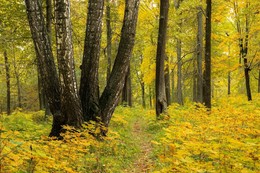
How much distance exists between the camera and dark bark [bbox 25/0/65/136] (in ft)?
21.2

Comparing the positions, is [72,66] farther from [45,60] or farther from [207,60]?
[207,60]

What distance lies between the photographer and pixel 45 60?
672cm

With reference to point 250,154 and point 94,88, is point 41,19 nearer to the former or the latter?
point 94,88

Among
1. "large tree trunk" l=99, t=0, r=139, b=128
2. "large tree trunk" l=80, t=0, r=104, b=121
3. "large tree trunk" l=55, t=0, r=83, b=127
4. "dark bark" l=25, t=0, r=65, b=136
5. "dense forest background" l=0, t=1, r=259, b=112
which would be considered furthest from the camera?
"dense forest background" l=0, t=1, r=259, b=112

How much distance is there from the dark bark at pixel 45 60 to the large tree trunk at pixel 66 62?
0.37 m

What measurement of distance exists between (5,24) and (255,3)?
12.5 metres

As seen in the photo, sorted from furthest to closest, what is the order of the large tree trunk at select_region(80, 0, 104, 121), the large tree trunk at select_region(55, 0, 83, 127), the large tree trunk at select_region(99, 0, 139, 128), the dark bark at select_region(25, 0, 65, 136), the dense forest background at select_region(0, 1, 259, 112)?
1. the dense forest background at select_region(0, 1, 259, 112)
2. the large tree trunk at select_region(99, 0, 139, 128)
3. the large tree trunk at select_region(80, 0, 104, 121)
4. the dark bark at select_region(25, 0, 65, 136)
5. the large tree trunk at select_region(55, 0, 83, 127)

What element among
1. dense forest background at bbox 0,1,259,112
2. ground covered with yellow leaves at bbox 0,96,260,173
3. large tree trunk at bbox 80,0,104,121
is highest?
dense forest background at bbox 0,1,259,112

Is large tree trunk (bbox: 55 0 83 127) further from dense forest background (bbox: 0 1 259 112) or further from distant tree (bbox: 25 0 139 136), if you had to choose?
dense forest background (bbox: 0 1 259 112)

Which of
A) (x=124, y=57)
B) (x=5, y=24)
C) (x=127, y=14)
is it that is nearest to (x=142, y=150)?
(x=124, y=57)

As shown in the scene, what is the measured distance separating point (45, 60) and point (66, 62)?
3.49 feet

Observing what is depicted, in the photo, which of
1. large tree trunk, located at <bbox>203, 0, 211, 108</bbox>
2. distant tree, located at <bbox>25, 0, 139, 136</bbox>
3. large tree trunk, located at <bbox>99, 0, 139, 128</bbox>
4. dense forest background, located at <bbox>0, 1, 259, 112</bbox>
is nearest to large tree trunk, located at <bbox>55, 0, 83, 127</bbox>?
distant tree, located at <bbox>25, 0, 139, 136</bbox>

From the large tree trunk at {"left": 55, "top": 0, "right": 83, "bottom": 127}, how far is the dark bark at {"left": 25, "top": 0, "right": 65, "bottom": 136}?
1.21 feet

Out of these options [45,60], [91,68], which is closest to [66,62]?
[91,68]
